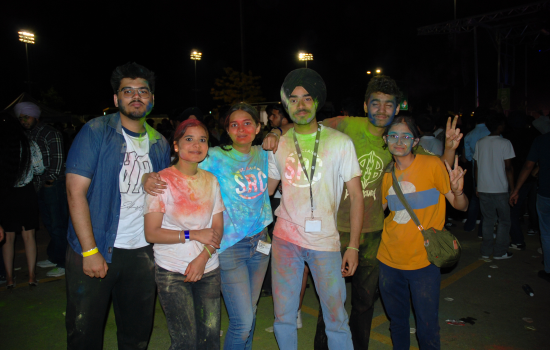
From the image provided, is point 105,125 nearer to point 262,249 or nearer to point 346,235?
point 262,249

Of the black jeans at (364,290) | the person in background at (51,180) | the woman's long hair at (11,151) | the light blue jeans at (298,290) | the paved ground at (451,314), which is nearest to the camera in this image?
the light blue jeans at (298,290)

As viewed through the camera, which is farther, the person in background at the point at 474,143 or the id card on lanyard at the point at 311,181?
the person in background at the point at 474,143

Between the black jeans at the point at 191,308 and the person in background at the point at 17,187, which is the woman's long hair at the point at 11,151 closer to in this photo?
the person in background at the point at 17,187

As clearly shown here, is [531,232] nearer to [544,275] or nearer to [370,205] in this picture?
[544,275]

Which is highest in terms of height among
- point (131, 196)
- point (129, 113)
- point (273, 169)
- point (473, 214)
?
point (129, 113)

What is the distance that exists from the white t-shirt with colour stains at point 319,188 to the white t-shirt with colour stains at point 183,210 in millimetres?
569

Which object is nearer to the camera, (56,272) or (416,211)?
(416,211)

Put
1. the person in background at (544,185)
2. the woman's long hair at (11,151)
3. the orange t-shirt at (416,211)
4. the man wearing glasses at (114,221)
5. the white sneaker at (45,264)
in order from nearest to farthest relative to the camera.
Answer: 1. the man wearing glasses at (114,221)
2. the orange t-shirt at (416,211)
3. the woman's long hair at (11,151)
4. the person in background at (544,185)
5. the white sneaker at (45,264)

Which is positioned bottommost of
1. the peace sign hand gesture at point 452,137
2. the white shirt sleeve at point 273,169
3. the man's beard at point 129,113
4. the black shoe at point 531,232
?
the black shoe at point 531,232

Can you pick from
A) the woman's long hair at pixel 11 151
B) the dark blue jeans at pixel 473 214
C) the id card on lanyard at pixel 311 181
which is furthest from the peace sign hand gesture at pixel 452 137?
the dark blue jeans at pixel 473 214

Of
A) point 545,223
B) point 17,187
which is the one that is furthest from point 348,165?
point 17,187

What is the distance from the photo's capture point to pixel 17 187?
4.91 meters

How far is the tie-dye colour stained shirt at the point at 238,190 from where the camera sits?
284 cm

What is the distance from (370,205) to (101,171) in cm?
221
